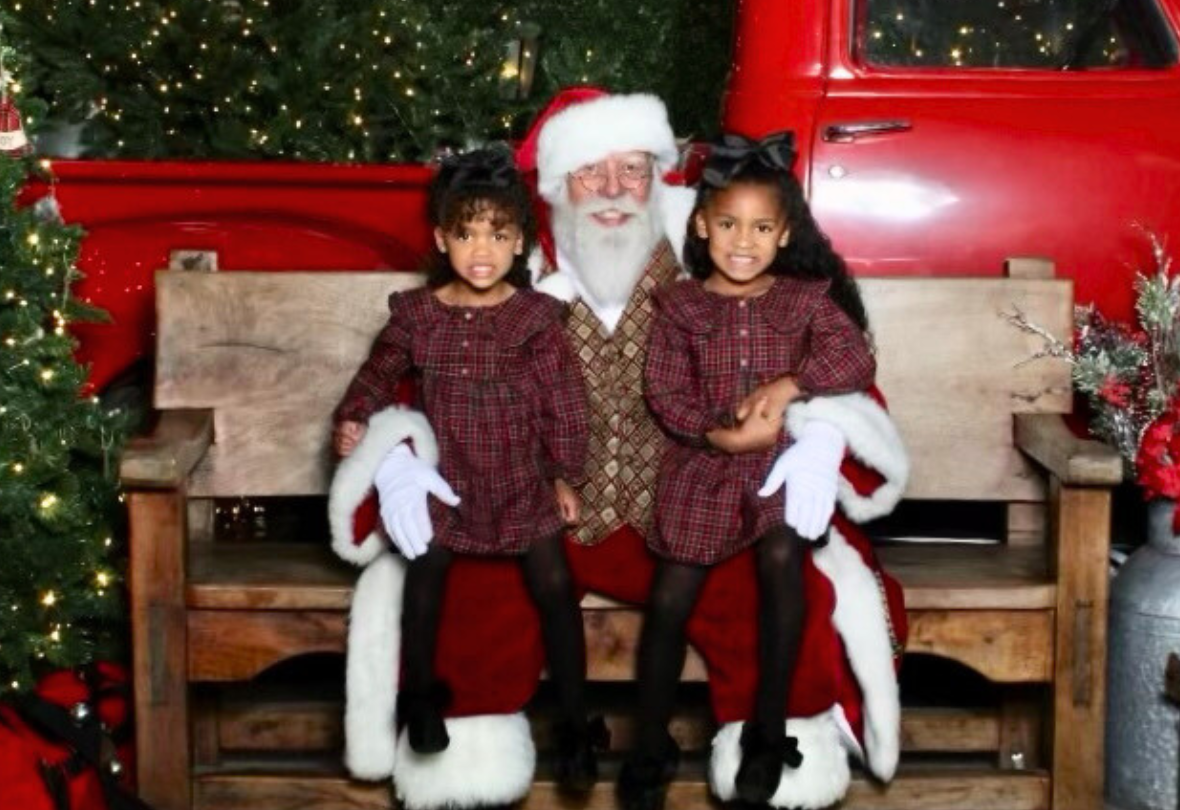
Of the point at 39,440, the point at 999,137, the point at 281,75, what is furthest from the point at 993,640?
the point at 281,75

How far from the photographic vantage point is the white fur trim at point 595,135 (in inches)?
190

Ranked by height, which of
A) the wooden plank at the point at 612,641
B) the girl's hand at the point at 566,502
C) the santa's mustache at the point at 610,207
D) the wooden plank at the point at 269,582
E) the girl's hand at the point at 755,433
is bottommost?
the wooden plank at the point at 612,641

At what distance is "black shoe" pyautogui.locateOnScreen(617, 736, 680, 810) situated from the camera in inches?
176

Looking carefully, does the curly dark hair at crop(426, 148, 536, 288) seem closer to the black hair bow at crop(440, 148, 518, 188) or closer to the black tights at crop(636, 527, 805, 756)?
the black hair bow at crop(440, 148, 518, 188)

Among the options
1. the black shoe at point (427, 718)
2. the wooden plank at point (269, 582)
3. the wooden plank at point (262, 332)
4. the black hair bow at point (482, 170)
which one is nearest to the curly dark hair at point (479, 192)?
the black hair bow at point (482, 170)

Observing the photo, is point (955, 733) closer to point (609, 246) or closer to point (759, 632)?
point (759, 632)

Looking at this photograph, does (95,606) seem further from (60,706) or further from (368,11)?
(368,11)

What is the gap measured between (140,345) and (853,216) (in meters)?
1.85

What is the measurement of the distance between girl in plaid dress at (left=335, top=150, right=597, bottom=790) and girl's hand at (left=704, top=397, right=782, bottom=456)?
30 cm

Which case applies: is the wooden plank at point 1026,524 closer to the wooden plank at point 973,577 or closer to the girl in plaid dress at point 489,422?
the wooden plank at point 973,577

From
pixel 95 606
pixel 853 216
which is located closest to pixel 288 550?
pixel 95 606

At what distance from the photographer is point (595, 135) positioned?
4.82m

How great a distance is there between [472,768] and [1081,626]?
4.18ft

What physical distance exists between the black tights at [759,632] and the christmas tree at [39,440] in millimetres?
1418
